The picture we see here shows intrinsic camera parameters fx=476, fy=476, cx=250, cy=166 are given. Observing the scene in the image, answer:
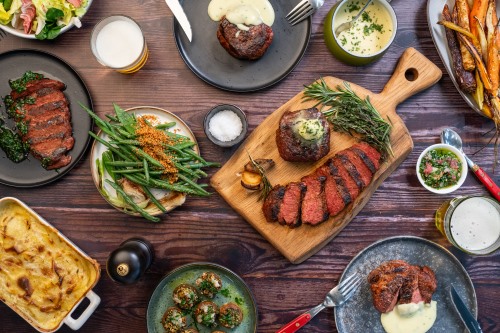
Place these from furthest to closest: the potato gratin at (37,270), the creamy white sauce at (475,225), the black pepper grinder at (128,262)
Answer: the creamy white sauce at (475,225) < the potato gratin at (37,270) < the black pepper grinder at (128,262)

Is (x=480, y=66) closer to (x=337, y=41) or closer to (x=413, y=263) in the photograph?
(x=337, y=41)

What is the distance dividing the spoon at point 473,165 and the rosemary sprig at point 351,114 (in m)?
0.40

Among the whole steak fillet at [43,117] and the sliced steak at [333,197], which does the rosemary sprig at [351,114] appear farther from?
the whole steak fillet at [43,117]

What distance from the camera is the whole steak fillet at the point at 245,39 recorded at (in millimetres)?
2793

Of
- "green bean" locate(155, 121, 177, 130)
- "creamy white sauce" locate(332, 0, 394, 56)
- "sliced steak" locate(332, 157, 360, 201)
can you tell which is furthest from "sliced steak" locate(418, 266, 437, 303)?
"green bean" locate(155, 121, 177, 130)

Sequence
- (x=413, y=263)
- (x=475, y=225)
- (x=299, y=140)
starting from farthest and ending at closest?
(x=413, y=263) < (x=475, y=225) < (x=299, y=140)

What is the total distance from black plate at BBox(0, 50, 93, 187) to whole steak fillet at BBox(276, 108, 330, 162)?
1.18 meters

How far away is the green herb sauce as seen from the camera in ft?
9.40

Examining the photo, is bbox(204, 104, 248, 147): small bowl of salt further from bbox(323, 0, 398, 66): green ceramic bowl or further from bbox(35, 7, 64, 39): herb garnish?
bbox(35, 7, 64, 39): herb garnish

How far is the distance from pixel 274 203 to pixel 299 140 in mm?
390

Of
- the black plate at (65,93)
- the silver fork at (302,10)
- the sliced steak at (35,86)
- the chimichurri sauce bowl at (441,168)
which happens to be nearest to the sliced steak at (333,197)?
the chimichurri sauce bowl at (441,168)

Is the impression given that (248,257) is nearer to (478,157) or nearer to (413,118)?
(413,118)

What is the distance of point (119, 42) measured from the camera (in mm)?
2883

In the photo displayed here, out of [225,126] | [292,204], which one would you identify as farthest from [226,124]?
[292,204]
